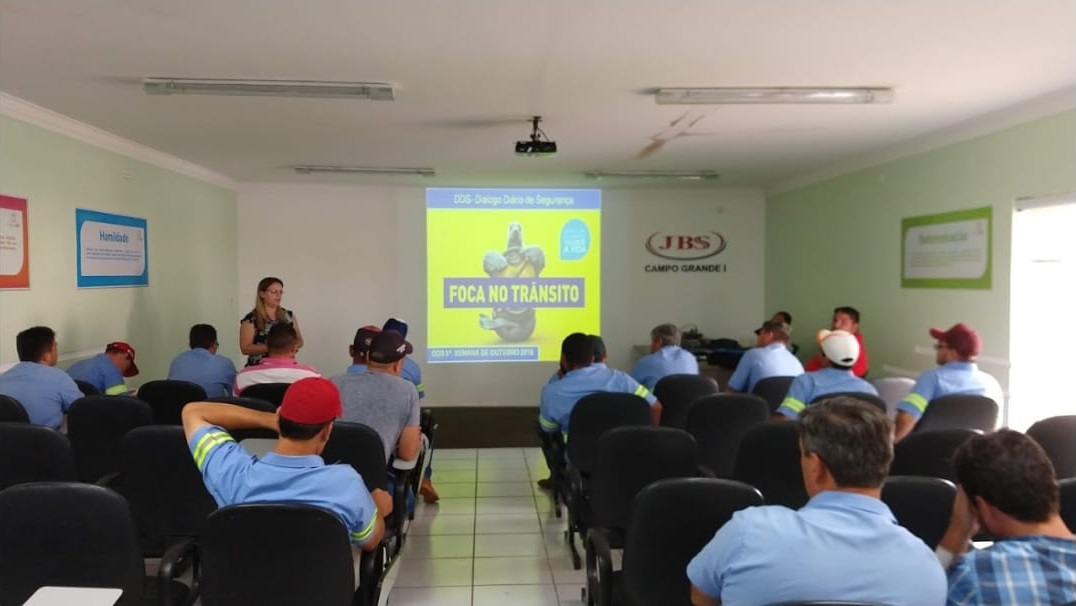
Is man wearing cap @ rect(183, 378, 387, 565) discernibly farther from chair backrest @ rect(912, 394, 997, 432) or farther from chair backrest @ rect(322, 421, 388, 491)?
chair backrest @ rect(912, 394, 997, 432)

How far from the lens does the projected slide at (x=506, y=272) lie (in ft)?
25.1

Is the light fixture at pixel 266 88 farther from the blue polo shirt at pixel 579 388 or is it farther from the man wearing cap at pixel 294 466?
the man wearing cap at pixel 294 466

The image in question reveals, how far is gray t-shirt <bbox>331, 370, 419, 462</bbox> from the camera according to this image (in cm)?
321

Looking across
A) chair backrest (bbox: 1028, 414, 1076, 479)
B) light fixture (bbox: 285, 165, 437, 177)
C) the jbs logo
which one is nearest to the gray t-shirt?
chair backrest (bbox: 1028, 414, 1076, 479)

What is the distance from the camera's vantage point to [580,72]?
3586 mm

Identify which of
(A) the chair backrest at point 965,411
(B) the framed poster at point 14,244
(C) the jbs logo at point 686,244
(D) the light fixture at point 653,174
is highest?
(D) the light fixture at point 653,174

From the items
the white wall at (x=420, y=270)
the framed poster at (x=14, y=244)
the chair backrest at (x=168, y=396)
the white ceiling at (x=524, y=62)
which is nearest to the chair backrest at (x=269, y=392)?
the chair backrest at (x=168, y=396)

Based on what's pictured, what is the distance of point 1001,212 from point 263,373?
192 inches

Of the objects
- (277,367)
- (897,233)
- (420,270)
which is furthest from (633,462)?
(420,270)

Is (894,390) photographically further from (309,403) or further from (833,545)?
(309,403)

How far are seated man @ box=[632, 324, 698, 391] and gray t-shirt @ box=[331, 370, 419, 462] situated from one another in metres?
2.11

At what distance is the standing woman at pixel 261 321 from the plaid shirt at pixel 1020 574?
16.3 feet

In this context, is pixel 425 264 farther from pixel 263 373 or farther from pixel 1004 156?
pixel 1004 156

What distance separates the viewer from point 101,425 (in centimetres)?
333
